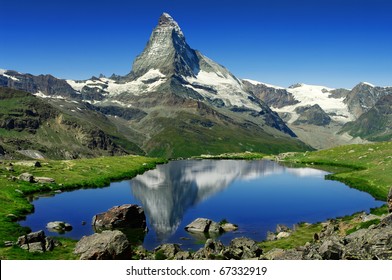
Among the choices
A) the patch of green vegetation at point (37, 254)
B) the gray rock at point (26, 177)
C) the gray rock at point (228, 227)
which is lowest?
the gray rock at point (228, 227)

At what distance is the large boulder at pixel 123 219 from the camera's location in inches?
3093

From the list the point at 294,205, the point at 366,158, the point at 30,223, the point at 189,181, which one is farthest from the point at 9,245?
the point at 366,158

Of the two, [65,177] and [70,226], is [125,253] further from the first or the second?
[65,177]

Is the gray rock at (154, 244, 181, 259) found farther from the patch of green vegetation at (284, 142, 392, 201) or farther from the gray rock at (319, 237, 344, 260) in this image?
the patch of green vegetation at (284, 142, 392, 201)

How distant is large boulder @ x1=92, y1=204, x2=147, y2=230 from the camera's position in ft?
258

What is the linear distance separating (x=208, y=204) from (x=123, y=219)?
1324 inches

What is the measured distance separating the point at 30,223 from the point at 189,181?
288 feet

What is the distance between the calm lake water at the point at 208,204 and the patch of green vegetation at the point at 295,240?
21.6 feet

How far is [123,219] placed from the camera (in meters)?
79.3

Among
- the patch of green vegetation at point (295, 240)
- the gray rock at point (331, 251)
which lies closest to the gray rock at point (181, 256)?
the patch of green vegetation at point (295, 240)

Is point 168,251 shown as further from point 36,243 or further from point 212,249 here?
point 36,243

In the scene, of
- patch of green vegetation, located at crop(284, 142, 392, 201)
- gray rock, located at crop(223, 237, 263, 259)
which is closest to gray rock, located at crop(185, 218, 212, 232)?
gray rock, located at crop(223, 237, 263, 259)

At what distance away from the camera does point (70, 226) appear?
78.3 meters

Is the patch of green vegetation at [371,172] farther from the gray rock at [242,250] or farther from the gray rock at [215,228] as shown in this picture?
the gray rock at [242,250]
